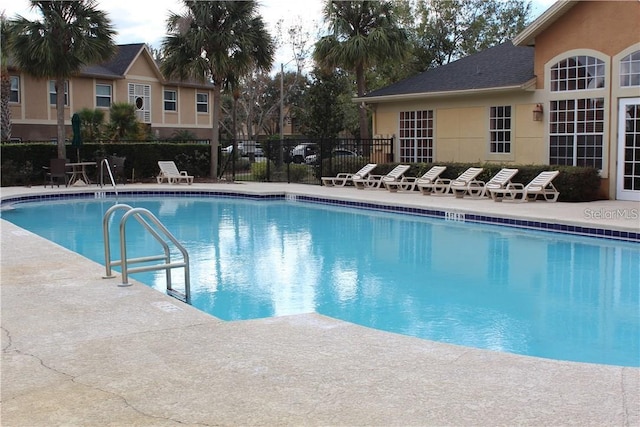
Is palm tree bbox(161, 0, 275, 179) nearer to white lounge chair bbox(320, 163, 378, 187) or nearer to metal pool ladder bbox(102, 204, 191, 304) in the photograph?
white lounge chair bbox(320, 163, 378, 187)

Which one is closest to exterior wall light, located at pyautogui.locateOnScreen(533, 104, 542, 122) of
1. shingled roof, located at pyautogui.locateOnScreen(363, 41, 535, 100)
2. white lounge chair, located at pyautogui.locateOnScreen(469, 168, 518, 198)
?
shingled roof, located at pyautogui.locateOnScreen(363, 41, 535, 100)

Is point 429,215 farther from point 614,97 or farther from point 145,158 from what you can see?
point 145,158

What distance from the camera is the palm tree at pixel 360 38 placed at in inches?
941

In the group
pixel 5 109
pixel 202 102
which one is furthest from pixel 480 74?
pixel 202 102

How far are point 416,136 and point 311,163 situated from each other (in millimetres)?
4455

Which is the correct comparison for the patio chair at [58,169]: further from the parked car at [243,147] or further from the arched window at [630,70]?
the arched window at [630,70]

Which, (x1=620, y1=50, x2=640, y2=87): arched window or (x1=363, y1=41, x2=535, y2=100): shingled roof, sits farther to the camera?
(x1=363, y1=41, x2=535, y2=100): shingled roof

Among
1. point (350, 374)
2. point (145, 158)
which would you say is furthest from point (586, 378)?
point (145, 158)

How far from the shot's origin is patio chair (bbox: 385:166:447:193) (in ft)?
59.5

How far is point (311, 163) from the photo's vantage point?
78.7ft

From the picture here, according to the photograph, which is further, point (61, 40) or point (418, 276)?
point (61, 40)

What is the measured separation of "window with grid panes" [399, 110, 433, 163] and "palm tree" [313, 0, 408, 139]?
3.56 m

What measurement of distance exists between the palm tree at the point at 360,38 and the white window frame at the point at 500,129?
6.64 metres

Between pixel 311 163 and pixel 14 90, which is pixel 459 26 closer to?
pixel 311 163
